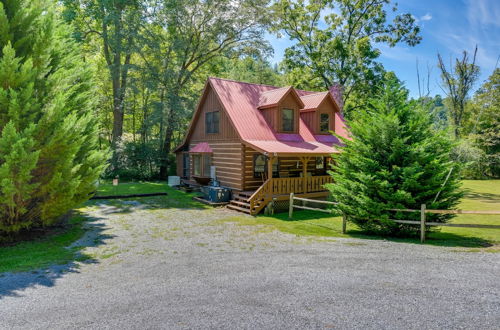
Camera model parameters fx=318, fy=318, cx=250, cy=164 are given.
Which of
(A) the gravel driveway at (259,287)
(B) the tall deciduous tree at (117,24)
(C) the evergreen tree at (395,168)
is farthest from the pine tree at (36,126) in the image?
(B) the tall deciduous tree at (117,24)

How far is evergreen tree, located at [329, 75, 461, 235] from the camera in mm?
10547

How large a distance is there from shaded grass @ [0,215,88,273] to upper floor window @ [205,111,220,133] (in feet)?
36.7

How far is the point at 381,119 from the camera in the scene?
35.8 feet

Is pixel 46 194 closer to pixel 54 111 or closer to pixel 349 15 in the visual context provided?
pixel 54 111

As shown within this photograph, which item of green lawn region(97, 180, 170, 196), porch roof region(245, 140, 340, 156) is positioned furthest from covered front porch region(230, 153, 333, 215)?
green lawn region(97, 180, 170, 196)

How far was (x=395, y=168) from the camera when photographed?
35.1 feet

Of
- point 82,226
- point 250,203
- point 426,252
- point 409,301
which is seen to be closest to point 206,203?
point 250,203

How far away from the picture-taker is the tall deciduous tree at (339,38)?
29828mm

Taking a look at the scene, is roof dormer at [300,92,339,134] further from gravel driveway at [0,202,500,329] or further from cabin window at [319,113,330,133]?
gravel driveway at [0,202,500,329]

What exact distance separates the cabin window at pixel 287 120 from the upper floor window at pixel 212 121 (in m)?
4.15

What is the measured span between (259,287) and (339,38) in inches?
1125

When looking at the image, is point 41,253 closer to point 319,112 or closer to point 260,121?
point 260,121

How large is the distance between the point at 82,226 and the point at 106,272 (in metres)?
5.82

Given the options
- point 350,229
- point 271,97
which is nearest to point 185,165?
point 271,97
